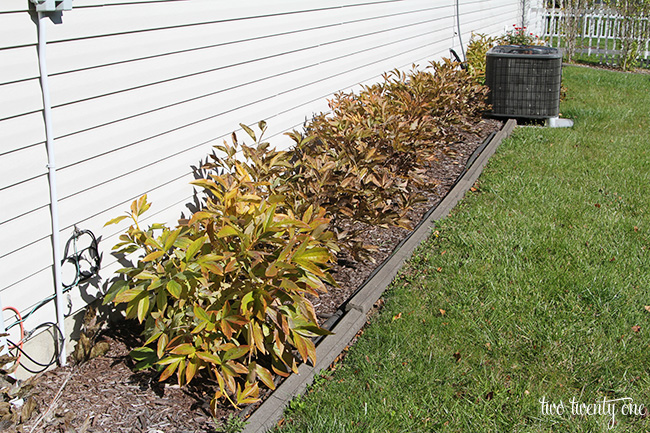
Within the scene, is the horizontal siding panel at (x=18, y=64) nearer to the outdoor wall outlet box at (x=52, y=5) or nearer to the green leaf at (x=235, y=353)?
the outdoor wall outlet box at (x=52, y=5)

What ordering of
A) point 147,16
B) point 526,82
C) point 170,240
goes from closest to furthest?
point 170,240 → point 147,16 → point 526,82

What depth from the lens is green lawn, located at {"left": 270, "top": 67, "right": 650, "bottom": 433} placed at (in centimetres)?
278

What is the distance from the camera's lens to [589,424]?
2.71 meters

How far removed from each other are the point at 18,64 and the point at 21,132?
0.28m

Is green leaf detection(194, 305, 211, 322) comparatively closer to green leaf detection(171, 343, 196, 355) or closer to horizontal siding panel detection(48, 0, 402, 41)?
green leaf detection(171, 343, 196, 355)

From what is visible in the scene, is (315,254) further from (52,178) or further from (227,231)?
(52,178)

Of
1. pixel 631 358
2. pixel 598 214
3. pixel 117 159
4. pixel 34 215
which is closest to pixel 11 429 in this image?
pixel 34 215

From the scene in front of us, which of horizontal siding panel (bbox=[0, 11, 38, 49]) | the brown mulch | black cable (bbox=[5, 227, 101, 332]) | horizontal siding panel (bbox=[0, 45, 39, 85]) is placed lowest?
the brown mulch

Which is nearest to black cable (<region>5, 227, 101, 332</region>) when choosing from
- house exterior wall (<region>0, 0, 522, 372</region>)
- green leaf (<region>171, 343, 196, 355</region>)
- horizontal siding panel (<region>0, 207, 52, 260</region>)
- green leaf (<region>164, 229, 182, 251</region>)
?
house exterior wall (<region>0, 0, 522, 372</region>)

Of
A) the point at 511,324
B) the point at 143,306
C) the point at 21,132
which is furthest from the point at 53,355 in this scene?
the point at 511,324

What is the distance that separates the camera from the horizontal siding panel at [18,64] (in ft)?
8.37

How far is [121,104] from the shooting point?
314 centimetres

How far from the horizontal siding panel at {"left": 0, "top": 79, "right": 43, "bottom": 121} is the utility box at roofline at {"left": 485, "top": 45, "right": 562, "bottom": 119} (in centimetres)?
644

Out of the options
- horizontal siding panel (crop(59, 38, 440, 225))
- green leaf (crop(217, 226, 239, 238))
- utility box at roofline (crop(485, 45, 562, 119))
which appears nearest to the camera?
green leaf (crop(217, 226, 239, 238))
